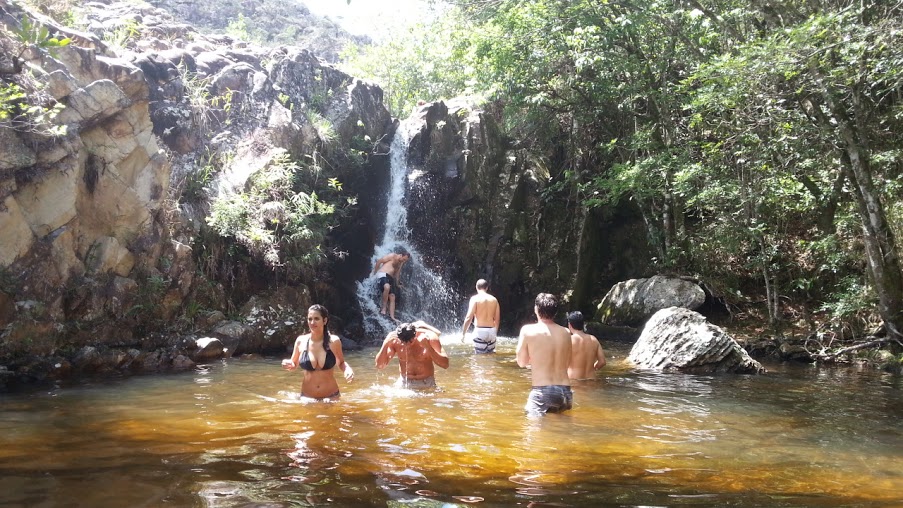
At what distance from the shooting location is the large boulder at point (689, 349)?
396 inches

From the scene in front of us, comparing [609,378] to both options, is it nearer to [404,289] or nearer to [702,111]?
[702,111]

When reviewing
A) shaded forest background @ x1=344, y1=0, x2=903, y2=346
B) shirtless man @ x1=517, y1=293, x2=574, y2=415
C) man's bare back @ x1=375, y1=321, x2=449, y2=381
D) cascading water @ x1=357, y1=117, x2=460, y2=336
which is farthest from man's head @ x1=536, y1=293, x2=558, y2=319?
cascading water @ x1=357, y1=117, x2=460, y2=336

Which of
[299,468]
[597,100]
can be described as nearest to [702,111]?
[597,100]

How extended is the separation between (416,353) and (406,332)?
53 cm

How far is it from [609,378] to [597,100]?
9.11 m

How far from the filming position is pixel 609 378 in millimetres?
9250

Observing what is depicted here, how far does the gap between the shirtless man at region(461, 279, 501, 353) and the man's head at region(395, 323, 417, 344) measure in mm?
3155

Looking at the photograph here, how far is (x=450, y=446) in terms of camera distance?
524 cm

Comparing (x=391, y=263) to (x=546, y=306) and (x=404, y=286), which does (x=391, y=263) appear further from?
(x=546, y=306)

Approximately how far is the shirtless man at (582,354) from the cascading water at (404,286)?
23.2 feet

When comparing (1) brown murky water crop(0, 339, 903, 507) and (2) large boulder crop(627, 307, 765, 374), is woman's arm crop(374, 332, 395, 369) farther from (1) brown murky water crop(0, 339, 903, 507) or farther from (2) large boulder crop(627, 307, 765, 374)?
(2) large boulder crop(627, 307, 765, 374)

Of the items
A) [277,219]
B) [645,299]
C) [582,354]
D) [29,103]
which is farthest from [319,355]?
[645,299]

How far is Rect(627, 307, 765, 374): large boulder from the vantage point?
396 inches

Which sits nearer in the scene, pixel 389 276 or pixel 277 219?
pixel 277 219
